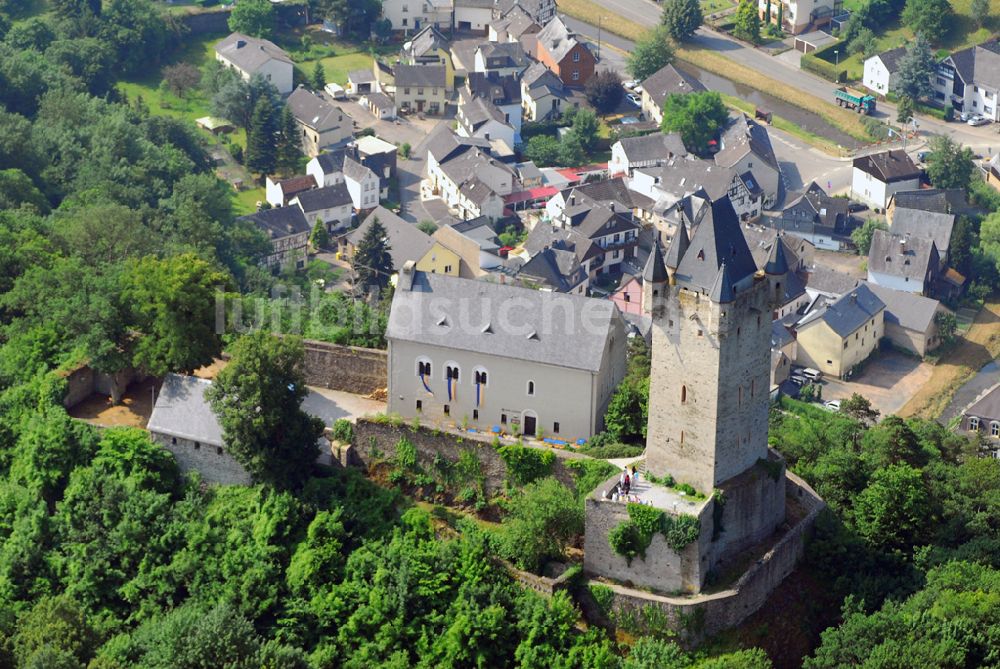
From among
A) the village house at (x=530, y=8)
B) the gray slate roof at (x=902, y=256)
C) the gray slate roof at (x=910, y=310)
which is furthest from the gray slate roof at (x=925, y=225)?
the village house at (x=530, y=8)

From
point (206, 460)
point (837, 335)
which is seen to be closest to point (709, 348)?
point (206, 460)

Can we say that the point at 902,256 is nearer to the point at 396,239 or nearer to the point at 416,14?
the point at 396,239

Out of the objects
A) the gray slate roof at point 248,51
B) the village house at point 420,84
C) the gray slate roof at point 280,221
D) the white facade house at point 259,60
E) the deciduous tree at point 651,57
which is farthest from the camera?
the deciduous tree at point 651,57

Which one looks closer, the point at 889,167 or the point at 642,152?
the point at 889,167

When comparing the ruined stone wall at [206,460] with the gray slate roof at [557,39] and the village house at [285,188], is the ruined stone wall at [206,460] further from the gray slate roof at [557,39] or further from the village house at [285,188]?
the gray slate roof at [557,39]

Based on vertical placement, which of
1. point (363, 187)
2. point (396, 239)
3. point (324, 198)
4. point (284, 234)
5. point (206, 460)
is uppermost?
point (206, 460)

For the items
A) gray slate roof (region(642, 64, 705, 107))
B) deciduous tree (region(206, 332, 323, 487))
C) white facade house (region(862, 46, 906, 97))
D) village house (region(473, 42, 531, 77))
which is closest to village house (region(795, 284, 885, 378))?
gray slate roof (region(642, 64, 705, 107))

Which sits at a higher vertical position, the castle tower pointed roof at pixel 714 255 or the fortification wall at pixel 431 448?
the castle tower pointed roof at pixel 714 255
